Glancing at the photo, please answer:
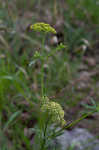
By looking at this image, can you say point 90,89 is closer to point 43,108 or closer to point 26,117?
point 26,117

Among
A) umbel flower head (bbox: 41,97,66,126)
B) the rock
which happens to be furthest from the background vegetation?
umbel flower head (bbox: 41,97,66,126)

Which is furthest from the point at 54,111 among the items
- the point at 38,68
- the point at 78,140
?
the point at 38,68

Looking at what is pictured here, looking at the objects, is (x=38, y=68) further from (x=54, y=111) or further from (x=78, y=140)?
(x=54, y=111)

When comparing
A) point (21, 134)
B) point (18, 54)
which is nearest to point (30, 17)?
point (18, 54)

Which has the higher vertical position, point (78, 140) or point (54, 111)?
point (54, 111)

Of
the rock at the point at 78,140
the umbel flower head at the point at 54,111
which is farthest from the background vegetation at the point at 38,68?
the umbel flower head at the point at 54,111

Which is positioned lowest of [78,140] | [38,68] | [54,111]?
[78,140]

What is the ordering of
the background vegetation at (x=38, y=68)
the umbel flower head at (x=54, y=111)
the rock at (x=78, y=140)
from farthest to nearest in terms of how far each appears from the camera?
the background vegetation at (x=38, y=68) < the rock at (x=78, y=140) < the umbel flower head at (x=54, y=111)

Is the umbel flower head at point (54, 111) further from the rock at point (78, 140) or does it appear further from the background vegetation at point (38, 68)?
the rock at point (78, 140)
